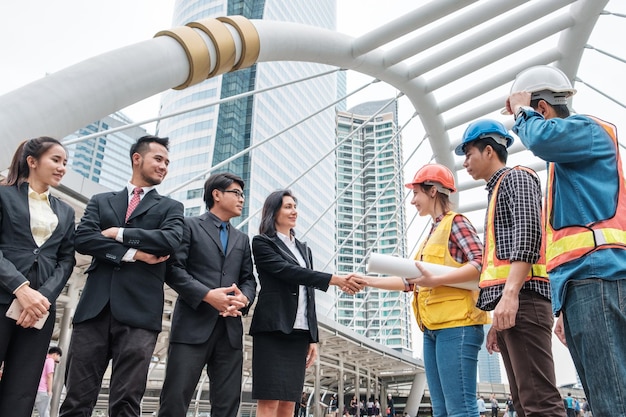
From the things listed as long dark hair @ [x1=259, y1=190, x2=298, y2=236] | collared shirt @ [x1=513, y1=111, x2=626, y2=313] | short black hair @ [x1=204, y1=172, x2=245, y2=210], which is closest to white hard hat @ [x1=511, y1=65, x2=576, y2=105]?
collared shirt @ [x1=513, y1=111, x2=626, y2=313]

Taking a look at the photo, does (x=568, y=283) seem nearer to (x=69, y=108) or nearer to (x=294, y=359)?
(x=294, y=359)

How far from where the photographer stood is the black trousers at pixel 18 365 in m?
2.27

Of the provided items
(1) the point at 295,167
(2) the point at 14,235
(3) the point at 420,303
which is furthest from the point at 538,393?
(1) the point at 295,167

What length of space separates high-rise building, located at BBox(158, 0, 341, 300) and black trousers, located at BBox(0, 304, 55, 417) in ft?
145

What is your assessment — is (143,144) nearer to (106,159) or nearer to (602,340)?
(602,340)

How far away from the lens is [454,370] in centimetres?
251

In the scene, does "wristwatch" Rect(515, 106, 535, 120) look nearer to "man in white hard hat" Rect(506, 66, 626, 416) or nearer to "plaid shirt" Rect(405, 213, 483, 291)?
"man in white hard hat" Rect(506, 66, 626, 416)

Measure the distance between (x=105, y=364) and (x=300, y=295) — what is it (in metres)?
1.22

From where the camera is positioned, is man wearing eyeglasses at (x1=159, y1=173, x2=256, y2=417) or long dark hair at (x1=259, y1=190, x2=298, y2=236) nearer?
man wearing eyeglasses at (x1=159, y1=173, x2=256, y2=417)

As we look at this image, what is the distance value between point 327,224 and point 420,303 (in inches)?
2387

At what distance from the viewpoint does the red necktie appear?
2.88 m

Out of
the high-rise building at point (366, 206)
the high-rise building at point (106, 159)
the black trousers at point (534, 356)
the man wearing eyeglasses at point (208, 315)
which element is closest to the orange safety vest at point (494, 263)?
the black trousers at point (534, 356)

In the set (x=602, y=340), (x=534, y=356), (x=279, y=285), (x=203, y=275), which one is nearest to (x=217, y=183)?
(x=203, y=275)

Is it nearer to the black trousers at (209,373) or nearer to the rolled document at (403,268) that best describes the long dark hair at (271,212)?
the black trousers at (209,373)
